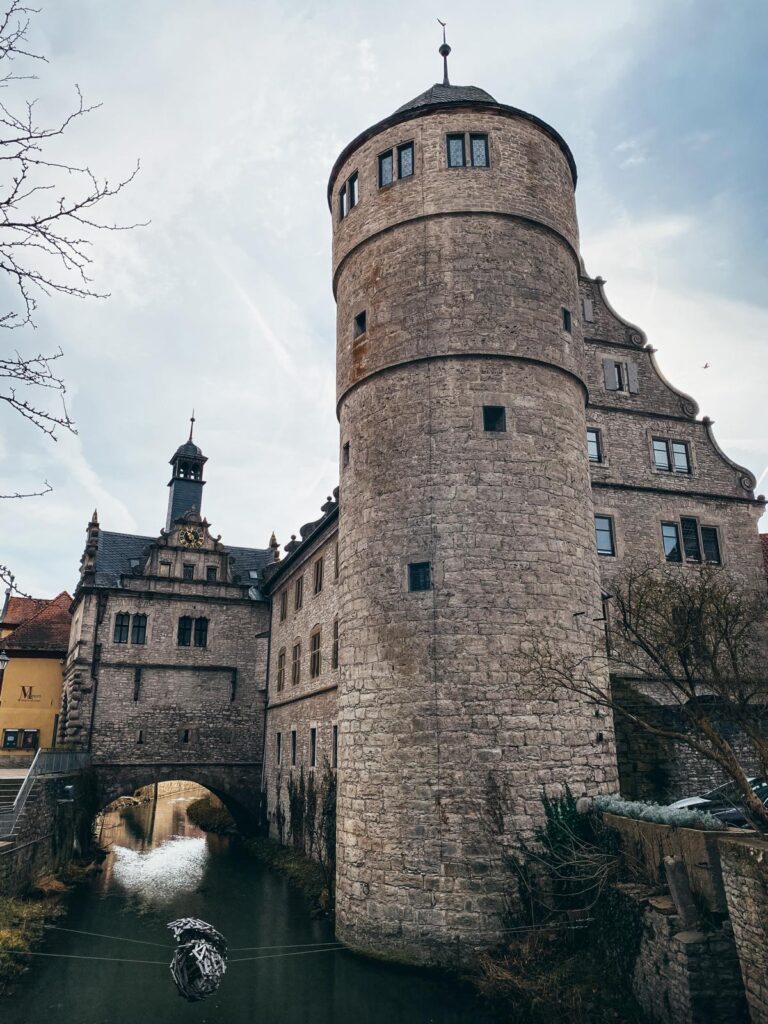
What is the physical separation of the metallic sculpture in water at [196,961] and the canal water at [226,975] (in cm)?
25

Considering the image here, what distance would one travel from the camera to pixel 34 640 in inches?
1383

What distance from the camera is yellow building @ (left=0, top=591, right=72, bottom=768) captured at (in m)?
33.3

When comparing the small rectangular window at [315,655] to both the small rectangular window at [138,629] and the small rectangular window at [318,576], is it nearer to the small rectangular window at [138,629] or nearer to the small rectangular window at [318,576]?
the small rectangular window at [318,576]

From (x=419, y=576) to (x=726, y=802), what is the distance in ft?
26.4

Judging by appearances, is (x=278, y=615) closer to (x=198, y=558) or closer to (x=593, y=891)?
(x=198, y=558)

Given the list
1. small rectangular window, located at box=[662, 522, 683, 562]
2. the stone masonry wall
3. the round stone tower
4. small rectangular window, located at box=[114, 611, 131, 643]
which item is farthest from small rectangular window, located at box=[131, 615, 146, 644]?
the stone masonry wall

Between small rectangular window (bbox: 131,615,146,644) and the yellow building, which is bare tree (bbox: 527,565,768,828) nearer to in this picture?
small rectangular window (bbox: 131,615,146,644)

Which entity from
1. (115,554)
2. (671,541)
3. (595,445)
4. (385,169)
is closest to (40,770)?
(115,554)

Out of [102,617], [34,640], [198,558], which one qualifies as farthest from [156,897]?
[34,640]

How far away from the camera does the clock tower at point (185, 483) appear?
116ft

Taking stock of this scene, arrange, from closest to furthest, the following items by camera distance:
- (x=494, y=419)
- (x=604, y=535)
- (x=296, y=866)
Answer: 1. (x=494, y=419)
2. (x=604, y=535)
3. (x=296, y=866)

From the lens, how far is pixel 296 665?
26.4 m

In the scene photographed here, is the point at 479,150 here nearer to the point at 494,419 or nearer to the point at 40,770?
the point at 494,419

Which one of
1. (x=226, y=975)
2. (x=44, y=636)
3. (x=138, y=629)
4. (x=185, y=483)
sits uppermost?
(x=185, y=483)
